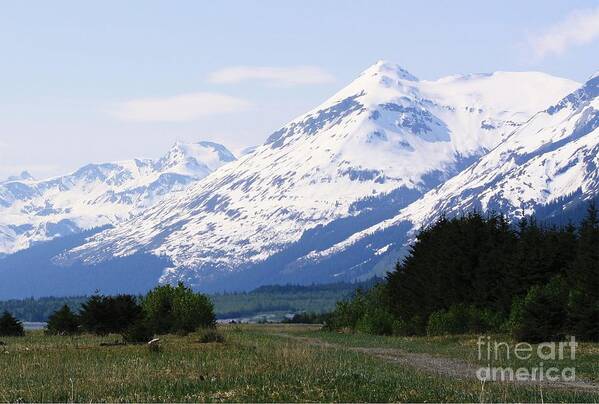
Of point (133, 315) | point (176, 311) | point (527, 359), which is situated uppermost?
point (176, 311)

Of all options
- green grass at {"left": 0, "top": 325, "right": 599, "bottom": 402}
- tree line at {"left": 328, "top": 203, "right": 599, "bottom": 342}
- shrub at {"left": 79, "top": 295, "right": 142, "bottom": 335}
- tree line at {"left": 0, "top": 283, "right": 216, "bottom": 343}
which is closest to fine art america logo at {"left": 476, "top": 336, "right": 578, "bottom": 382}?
tree line at {"left": 328, "top": 203, "right": 599, "bottom": 342}

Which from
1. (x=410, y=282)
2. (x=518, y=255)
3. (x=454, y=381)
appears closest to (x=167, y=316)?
(x=410, y=282)

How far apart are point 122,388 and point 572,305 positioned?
4205 centimetres

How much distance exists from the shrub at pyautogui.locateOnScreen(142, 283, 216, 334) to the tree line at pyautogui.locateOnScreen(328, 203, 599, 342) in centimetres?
2129

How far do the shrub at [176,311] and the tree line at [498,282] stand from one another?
21.3 m

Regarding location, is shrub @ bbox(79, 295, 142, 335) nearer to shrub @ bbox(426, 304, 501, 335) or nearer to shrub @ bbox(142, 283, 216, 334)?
shrub @ bbox(142, 283, 216, 334)

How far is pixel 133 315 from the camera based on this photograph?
88.7 m

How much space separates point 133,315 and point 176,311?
912 cm

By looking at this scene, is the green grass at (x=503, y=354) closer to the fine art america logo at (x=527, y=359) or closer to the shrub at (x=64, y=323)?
the fine art america logo at (x=527, y=359)

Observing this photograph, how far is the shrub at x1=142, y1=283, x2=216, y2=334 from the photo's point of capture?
95.7 meters

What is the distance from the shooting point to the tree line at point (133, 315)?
88062 millimetres

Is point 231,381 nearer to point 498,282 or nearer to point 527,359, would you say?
point 527,359

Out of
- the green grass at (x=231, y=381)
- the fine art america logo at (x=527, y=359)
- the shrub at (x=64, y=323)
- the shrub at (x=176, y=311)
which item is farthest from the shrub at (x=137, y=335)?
the shrub at (x=64, y=323)

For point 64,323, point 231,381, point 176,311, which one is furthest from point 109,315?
point 231,381
